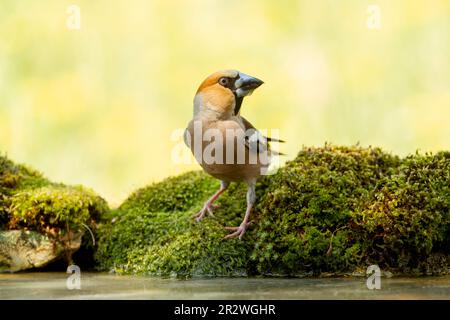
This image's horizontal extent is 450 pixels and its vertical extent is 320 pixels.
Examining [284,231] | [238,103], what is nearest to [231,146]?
[238,103]

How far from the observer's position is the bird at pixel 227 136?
5938mm

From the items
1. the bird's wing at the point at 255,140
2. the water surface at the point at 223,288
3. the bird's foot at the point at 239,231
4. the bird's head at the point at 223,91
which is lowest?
the water surface at the point at 223,288

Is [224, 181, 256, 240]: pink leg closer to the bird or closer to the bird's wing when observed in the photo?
the bird

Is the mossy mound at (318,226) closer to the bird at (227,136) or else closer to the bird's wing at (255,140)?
the bird at (227,136)

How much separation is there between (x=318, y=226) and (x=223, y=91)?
4.95 feet

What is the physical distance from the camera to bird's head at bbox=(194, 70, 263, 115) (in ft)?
19.8

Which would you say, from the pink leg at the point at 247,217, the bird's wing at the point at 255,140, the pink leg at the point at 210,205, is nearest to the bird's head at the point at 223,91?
the bird's wing at the point at 255,140

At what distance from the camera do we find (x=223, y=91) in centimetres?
605

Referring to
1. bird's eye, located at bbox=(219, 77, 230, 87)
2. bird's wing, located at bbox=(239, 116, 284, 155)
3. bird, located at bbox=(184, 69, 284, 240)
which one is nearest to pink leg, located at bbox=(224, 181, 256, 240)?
bird, located at bbox=(184, 69, 284, 240)

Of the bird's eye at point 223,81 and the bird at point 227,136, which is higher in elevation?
the bird's eye at point 223,81

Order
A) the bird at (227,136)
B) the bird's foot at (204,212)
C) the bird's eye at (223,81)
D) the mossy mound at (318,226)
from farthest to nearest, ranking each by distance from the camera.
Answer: the bird's foot at (204,212) < the bird's eye at (223,81) < the bird at (227,136) < the mossy mound at (318,226)

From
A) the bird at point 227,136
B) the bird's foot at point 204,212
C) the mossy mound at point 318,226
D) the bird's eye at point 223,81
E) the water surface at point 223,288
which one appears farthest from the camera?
the bird's foot at point 204,212

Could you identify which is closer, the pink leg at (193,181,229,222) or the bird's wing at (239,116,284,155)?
the bird's wing at (239,116,284,155)
